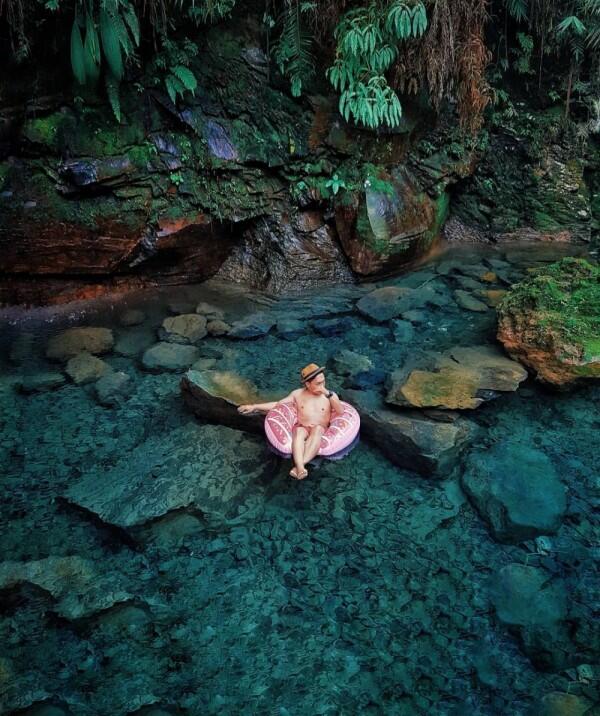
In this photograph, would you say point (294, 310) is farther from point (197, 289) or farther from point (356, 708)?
point (356, 708)

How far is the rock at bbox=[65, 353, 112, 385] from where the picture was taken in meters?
5.01

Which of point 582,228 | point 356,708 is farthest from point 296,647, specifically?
point 582,228

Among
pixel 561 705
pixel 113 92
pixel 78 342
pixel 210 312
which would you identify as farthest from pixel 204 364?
pixel 561 705

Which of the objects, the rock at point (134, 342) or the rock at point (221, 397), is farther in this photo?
the rock at point (134, 342)

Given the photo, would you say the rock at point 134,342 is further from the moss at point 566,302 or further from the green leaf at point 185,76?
the moss at point 566,302

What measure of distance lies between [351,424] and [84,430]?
2.29 meters

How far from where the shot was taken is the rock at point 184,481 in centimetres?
360

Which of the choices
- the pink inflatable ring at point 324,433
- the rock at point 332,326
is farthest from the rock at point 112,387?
→ the rock at point 332,326

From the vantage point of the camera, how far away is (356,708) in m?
2.58

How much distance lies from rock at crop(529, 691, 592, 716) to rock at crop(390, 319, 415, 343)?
371 cm

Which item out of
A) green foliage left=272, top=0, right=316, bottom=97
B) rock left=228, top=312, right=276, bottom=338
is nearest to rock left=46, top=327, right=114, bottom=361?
rock left=228, top=312, right=276, bottom=338

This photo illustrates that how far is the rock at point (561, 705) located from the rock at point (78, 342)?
4729mm

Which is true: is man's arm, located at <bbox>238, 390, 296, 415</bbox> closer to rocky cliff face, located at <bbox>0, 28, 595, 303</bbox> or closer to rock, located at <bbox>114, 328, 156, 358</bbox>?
rock, located at <bbox>114, 328, 156, 358</bbox>

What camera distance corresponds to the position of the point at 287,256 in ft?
22.7
